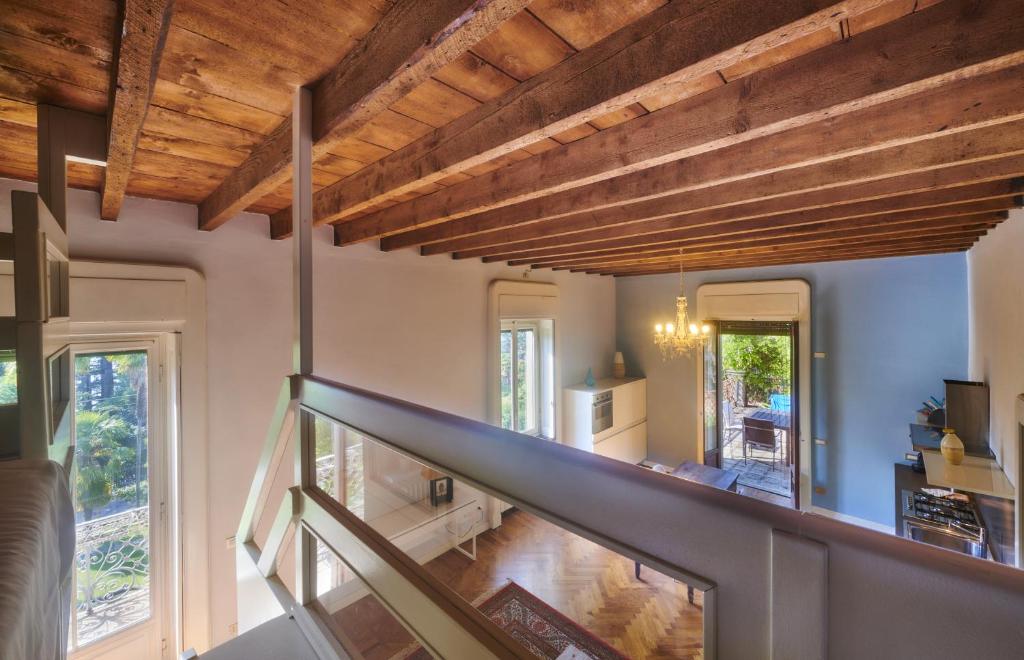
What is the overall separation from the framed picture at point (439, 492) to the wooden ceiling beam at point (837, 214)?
2.17 meters

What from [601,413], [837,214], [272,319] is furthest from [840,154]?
[601,413]

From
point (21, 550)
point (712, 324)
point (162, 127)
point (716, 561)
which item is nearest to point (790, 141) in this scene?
point (716, 561)

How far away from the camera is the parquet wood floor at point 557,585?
24.4 inches

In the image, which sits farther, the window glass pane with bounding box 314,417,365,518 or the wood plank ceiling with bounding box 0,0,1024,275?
the window glass pane with bounding box 314,417,365,518

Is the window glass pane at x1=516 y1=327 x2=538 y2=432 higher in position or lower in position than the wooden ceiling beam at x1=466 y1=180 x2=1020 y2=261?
lower

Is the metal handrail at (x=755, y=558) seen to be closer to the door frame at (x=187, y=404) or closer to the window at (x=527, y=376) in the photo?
the door frame at (x=187, y=404)

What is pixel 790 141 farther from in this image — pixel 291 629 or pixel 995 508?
pixel 995 508

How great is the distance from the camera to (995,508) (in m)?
2.48

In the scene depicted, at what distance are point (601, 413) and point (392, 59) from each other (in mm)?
4724

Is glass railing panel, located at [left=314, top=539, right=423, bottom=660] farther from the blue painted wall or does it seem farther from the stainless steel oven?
the blue painted wall

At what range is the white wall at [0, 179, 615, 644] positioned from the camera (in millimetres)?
2414

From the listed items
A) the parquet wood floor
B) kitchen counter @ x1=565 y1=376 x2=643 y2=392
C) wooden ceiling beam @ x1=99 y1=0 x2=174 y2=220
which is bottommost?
kitchen counter @ x1=565 y1=376 x2=643 y2=392

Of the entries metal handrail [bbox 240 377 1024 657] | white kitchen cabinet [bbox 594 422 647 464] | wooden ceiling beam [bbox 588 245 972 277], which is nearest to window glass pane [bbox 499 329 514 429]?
white kitchen cabinet [bbox 594 422 647 464]

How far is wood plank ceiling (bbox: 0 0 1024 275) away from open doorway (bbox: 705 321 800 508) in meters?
3.00
